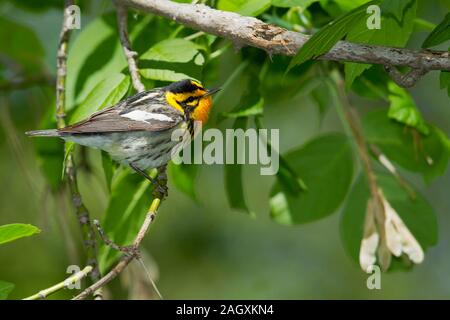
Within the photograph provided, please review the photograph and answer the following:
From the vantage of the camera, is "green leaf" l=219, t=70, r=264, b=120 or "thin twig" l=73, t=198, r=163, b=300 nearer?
"thin twig" l=73, t=198, r=163, b=300

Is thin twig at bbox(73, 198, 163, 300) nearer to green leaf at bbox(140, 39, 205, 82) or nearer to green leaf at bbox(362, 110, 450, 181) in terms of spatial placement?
green leaf at bbox(140, 39, 205, 82)

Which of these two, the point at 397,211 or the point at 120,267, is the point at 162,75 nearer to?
the point at 120,267

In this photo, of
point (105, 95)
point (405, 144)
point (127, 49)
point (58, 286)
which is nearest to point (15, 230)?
point (58, 286)

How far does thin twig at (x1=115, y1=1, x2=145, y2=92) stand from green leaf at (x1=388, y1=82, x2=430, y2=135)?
1118 millimetres

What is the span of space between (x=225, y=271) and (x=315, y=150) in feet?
11.8

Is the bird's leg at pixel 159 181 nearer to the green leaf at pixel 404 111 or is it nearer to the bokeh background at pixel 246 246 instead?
the green leaf at pixel 404 111

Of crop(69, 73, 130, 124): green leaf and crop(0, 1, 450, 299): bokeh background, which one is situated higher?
crop(69, 73, 130, 124): green leaf

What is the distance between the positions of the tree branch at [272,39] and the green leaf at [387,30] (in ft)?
0.37

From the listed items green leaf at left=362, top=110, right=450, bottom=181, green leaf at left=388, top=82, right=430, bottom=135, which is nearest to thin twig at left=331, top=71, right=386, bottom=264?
green leaf at left=362, top=110, right=450, bottom=181

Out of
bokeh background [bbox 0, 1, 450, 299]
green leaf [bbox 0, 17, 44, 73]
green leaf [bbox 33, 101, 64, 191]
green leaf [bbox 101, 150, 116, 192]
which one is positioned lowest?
bokeh background [bbox 0, 1, 450, 299]

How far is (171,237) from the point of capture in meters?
6.64

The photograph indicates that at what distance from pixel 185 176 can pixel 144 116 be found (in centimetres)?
36

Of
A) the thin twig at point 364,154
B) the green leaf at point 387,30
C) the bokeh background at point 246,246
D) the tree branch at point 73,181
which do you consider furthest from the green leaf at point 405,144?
the bokeh background at point 246,246

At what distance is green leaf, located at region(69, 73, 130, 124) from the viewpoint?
9.69 feet
